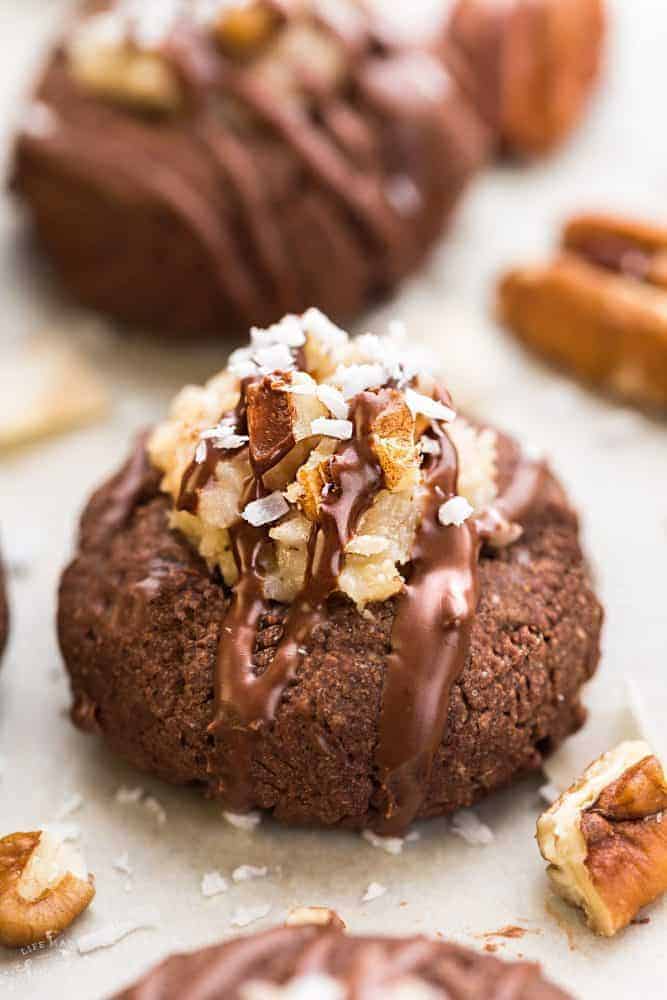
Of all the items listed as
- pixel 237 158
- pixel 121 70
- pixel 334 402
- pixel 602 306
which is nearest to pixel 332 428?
pixel 334 402

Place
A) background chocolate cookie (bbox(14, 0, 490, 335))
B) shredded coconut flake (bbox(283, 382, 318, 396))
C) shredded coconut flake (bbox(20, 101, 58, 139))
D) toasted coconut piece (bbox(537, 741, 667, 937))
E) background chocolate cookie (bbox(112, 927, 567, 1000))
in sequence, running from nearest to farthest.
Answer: background chocolate cookie (bbox(112, 927, 567, 1000)) < toasted coconut piece (bbox(537, 741, 667, 937)) < shredded coconut flake (bbox(283, 382, 318, 396)) < background chocolate cookie (bbox(14, 0, 490, 335)) < shredded coconut flake (bbox(20, 101, 58, 139))

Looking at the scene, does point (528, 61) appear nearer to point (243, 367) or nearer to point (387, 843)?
point (243, 367)

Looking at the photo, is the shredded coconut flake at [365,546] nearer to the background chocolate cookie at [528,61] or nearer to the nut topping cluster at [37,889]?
the nut topping cluster at [37,889]

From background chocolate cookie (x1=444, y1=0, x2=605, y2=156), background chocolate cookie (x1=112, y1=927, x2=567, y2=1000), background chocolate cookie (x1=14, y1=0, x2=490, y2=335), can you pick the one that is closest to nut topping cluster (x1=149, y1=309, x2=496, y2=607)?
background chocolate cookie (x1=112, y1=927, x2=567, y2=1000)

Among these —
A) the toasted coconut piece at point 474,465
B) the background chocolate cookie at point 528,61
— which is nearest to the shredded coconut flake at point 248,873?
the toasted coconut piece at point 474,465

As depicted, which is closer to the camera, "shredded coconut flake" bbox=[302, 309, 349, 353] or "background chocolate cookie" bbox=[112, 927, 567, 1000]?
"background chocolate cookie" bbox=[112, 927, 567, 1000]

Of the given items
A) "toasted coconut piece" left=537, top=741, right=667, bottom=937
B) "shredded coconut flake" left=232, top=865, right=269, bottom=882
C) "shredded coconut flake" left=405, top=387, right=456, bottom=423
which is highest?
"shredded coconut flake" left=405, top=387, right=456, bottom=423

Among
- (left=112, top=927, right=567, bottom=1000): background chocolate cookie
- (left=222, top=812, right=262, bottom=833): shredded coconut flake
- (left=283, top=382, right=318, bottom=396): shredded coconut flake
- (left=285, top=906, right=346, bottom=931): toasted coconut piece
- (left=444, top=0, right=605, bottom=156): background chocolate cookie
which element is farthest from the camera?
(left=444, top=0, right=605, bottom=156): background chocolate cookie

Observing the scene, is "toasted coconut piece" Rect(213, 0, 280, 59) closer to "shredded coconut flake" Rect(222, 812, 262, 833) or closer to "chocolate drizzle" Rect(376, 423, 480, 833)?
"chocolate drizzle" Rect(376, 423, 480, 833)

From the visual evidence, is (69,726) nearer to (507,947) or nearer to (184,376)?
(507,947)
